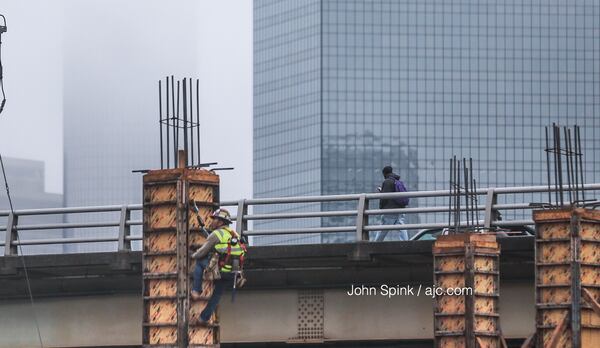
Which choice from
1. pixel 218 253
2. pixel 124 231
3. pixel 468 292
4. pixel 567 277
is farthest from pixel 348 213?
pixel 218 253

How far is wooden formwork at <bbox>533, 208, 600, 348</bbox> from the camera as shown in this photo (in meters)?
31.9

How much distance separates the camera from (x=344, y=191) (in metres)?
184

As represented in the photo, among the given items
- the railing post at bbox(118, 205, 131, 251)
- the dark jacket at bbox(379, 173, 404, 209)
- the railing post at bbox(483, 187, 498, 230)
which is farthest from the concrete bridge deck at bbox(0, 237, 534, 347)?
the dark jacket at bbox(379, 173, 404, 209)

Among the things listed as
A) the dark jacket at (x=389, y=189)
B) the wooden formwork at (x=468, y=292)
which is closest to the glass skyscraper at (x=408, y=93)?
the dark jacket at (x=389, y=189)

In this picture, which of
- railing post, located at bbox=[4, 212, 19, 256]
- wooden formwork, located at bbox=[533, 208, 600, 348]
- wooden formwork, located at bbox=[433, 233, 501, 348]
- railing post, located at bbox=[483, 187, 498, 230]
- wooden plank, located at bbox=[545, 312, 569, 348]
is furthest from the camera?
railing post, located at bbox=[4, 212, 19, 256]

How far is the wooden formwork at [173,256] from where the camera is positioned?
29922mm

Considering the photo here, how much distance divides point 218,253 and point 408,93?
6397 inches

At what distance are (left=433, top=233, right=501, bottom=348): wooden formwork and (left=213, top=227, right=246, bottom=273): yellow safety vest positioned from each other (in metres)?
5.65

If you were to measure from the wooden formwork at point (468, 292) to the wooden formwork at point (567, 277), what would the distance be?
1341 millimetres

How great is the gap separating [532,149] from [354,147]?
746 inches

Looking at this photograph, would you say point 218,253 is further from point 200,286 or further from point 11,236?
point 11,236

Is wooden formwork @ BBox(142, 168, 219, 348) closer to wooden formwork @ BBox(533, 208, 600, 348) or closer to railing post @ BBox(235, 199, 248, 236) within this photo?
railing post @ BBox(235, 199, 248, 236)

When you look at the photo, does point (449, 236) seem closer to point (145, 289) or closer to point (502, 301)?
point (502, 301)

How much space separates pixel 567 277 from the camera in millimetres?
32062
